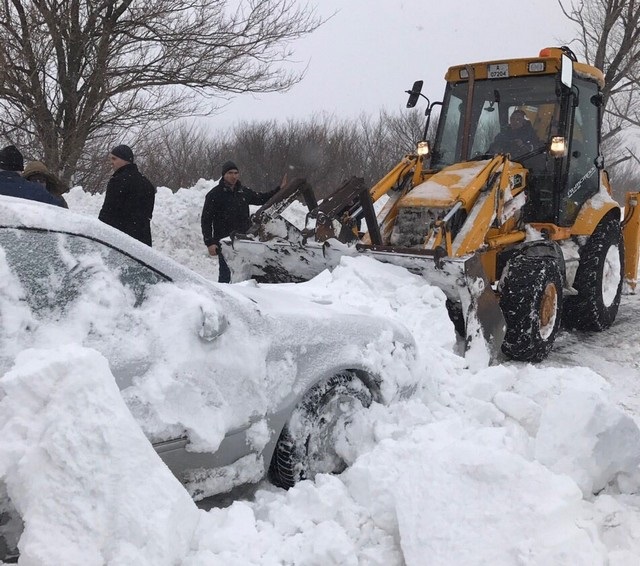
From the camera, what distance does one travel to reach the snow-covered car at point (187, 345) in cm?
245

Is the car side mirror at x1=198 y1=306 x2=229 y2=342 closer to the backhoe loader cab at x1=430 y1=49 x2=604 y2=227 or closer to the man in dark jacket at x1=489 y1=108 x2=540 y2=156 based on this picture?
the backhoe loader cab at x1=430 y1=49 x2=604 y2=227

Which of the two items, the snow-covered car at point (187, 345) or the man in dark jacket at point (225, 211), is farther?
the man in dark jacket at point (225, 211)

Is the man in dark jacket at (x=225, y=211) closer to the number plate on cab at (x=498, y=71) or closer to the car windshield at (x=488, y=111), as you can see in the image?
the car windshield at (x=488, y=111)

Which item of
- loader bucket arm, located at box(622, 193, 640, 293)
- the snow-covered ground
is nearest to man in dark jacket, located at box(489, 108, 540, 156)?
loader bucket arm, located at box(622, 193, 640, 293)

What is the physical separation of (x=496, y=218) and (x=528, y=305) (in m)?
0.96

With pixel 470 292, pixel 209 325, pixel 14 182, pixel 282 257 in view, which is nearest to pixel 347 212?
pixel 282 257

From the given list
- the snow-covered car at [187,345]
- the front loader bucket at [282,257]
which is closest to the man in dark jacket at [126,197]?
the front loader bucket at [282,257]

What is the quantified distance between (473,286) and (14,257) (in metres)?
3.73

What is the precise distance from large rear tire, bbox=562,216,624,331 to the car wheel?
439cm

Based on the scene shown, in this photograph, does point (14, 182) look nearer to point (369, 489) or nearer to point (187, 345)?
point (187, 345)

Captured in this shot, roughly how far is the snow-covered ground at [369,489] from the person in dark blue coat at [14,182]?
2964mm

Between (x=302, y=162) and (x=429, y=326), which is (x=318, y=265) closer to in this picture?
(x=429, y=326)

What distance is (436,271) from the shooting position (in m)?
5.33

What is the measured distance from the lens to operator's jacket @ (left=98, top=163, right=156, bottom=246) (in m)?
5.98
